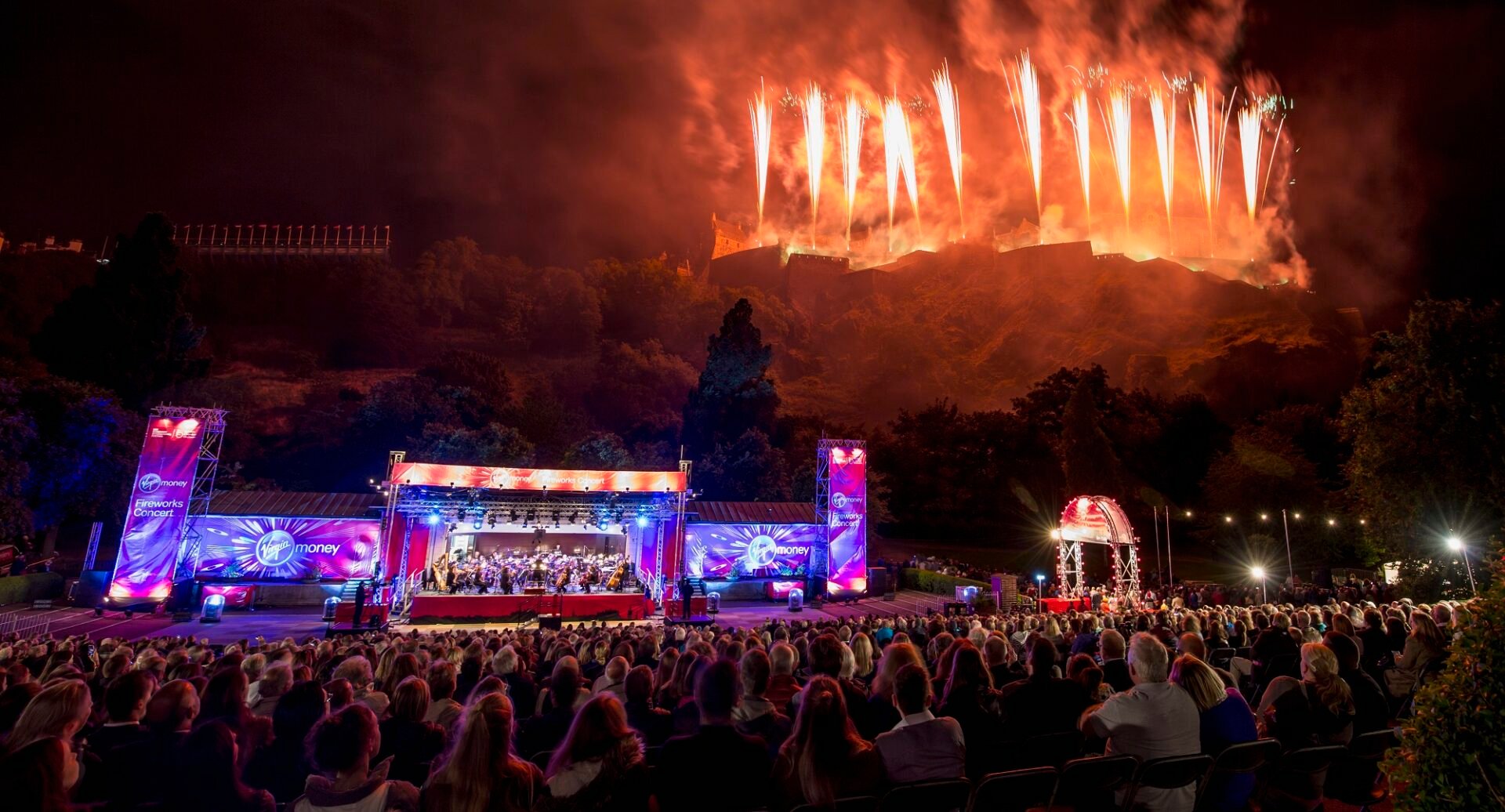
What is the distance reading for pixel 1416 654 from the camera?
555cm

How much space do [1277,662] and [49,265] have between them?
77.5 m

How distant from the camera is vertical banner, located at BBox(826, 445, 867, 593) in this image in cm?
2420

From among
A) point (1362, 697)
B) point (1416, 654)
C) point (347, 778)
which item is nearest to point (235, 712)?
point (347, 778)

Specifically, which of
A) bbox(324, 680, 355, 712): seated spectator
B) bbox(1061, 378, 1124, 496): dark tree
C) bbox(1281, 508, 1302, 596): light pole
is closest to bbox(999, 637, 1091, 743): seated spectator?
bbox(324, 680, 355, 712): seated spectator

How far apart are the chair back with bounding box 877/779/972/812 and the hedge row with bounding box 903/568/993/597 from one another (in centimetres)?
2175

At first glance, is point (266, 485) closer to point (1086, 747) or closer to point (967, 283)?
point (1086, 747)

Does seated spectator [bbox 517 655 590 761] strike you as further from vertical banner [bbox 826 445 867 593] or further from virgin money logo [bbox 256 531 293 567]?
virgin money logo [bbox 256 531 293 567]

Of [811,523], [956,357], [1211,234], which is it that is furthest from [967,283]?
[811,523]

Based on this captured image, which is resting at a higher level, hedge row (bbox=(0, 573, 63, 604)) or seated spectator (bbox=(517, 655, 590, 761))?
seated spectator (bbox=(517, 655, 590, 761))

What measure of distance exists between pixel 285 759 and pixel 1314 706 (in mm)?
5937

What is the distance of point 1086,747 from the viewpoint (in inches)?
174

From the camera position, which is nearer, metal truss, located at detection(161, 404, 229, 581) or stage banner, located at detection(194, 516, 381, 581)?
metal truss, located at detection(161, 404, 229, 581)

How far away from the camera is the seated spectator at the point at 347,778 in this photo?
2.49m

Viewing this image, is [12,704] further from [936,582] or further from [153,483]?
[936,582]
